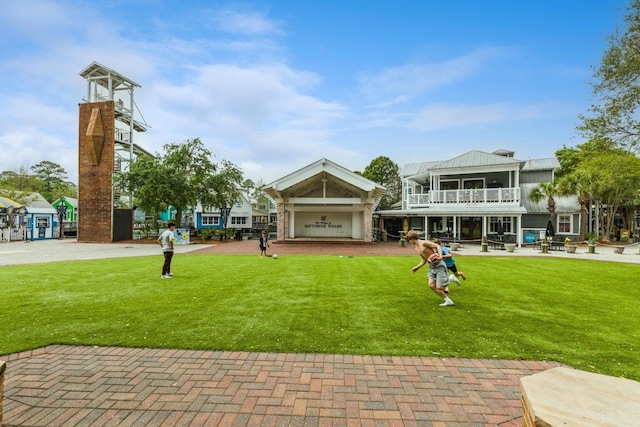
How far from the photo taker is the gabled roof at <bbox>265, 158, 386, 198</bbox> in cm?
2134

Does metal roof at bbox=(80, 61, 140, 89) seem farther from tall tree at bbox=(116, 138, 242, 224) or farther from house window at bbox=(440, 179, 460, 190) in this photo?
house window at bbox=(440, 179, 460, 190)

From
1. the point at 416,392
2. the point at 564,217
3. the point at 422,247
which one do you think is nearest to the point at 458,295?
the point at 422,247

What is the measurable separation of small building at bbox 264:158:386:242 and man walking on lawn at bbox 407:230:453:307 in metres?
14.6

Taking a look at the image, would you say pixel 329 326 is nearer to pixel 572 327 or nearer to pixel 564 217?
pixel 572 327

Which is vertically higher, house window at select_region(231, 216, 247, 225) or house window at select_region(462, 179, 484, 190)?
house window at select_region(462, 179, 484, 190)

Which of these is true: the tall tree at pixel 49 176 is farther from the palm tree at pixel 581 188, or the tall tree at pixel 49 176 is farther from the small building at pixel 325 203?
the palm tree at pixel 581 188

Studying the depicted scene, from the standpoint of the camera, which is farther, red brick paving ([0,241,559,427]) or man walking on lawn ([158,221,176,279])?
man walking on lawn ([158,221,176,279])

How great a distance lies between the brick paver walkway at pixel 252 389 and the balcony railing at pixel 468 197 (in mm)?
22048

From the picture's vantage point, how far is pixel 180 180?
78.8 feet

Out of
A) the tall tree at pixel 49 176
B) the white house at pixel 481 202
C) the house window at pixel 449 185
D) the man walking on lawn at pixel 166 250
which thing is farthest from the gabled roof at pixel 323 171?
the tall tree at pixel 49 176

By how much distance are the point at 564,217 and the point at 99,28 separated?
3154 centimetres

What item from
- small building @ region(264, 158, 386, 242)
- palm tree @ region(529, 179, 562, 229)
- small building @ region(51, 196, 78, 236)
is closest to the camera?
small building @ region(264, 158, 386, 242)

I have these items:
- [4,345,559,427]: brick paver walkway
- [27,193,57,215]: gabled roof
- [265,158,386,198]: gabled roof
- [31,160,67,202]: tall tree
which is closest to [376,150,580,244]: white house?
[265,158,386,198]: gabled roof

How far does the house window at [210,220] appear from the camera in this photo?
133 ft
